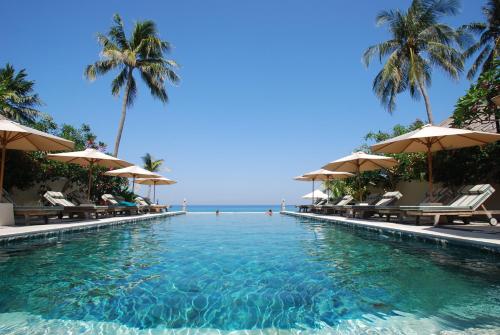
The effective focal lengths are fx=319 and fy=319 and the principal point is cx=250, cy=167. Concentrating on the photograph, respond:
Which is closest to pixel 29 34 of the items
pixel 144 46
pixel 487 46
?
pixel 144 46

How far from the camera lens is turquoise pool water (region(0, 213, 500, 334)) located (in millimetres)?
2928

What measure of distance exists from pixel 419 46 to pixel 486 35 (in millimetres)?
6583

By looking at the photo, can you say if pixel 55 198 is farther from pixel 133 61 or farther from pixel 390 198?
pixel 390 198

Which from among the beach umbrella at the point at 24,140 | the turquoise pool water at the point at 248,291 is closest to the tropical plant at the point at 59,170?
the beach umbrella at the point at 24,140

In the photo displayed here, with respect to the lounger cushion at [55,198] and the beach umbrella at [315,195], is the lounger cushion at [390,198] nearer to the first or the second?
the beach umbrella at [315,195]

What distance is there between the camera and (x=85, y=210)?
11695 mm

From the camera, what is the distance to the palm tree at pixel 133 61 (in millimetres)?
18906

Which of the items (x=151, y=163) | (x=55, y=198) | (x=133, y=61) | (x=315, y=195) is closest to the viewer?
(x=55, y=198)

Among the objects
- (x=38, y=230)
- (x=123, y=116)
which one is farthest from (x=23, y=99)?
(x=38, y=230)

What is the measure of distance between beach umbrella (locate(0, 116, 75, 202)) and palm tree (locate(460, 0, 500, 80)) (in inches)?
900

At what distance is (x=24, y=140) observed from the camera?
1020 centimetres

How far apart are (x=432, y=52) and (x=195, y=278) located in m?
17.9

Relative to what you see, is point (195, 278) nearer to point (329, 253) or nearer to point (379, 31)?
point (329, 253)

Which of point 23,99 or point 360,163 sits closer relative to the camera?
point 360,163
